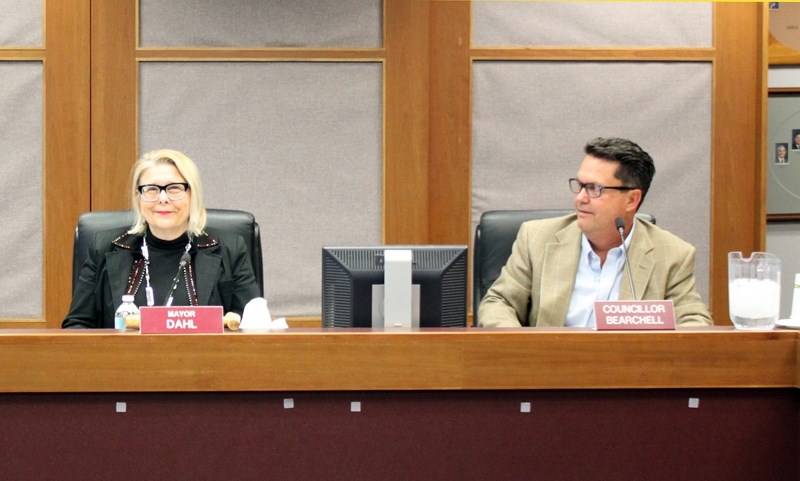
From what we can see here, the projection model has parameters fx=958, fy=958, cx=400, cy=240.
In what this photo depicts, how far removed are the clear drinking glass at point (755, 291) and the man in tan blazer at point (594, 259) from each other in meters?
0.59

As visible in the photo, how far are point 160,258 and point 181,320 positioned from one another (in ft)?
3.14

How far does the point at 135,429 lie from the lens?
6.06 ft

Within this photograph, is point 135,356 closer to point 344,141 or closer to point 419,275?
point 419,275

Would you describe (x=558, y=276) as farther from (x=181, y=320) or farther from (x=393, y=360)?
(x=181, y=320)

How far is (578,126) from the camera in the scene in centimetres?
398

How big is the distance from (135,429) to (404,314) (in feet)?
2.11

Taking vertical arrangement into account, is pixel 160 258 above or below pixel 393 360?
above

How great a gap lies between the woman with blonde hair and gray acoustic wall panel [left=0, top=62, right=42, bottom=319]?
1158 millimetres

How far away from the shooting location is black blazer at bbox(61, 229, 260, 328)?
9.11ft

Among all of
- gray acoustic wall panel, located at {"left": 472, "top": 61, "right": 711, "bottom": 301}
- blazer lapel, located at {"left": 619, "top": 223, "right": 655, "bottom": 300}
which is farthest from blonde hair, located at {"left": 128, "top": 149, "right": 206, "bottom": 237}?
gray acoustic wall panel, located at {"left": 472, "top": 61, "right": 711, "bottom": 301}

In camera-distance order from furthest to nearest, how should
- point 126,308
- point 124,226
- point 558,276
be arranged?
point 124,226
point 558,276
point 126,308

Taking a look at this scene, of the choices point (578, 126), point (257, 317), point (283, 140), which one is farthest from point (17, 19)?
point (578, 126)

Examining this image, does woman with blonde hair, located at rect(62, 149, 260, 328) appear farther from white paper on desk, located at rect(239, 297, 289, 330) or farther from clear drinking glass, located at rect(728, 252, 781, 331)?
clear drinking glass, located at rect(728, 252, 781, 331)

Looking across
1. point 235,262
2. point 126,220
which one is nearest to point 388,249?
point 235,262
